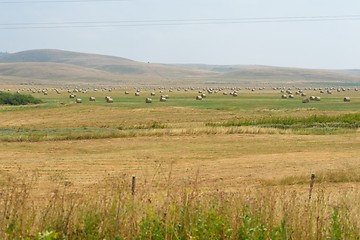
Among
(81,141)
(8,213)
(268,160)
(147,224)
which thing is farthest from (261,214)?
(81,141)

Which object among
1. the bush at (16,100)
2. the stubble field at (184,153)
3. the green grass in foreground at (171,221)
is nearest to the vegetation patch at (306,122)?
the stubble field at (184,153)

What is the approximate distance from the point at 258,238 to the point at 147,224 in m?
1.54

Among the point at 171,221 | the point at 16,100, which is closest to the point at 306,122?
the point at 171,221

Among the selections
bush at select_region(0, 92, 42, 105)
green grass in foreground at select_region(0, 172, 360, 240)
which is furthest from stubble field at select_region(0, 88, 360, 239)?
bush at select_region(0, 92, 42, 105)

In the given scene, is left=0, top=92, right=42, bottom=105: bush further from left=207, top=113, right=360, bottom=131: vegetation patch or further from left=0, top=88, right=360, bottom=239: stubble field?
left=207, top=113, right=360, bottom=131: vegetation patch

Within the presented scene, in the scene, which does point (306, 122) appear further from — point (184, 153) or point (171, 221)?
point (171, 221)

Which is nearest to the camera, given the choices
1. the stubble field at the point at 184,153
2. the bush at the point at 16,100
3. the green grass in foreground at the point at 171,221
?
the green grass in foreground at the point at 171,221

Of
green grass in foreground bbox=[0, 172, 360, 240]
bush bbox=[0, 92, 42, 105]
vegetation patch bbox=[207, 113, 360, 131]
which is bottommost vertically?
bush bbox=[0, 92, 42, 105]

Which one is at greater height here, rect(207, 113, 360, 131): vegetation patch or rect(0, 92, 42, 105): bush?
rect(207, 113, 360, 131): vegetation patch

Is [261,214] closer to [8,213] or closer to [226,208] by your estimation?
[226,208]

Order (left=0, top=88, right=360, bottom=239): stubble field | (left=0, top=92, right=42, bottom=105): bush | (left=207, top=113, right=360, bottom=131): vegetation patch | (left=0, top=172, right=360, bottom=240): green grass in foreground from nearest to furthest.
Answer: (left=0, top=172, right=360, bottom=240): green grass in foreground
(left=0, top=88, right=360, bottom=239): stubble field
(left=207, top=113, right=360, bottom=131): vegetation patch
(left=0, top=92, right=42, bottom=105): bush

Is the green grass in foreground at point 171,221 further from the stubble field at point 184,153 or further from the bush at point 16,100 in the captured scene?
the bush at point 16,100

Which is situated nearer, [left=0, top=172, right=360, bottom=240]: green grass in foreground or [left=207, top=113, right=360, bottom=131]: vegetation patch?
[left=0, top=172, right=360, bottom=240]: green grass in foreground

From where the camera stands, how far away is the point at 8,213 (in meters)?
8.57
